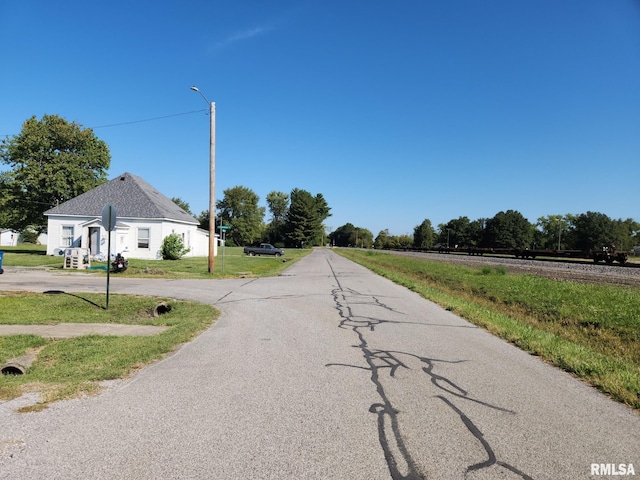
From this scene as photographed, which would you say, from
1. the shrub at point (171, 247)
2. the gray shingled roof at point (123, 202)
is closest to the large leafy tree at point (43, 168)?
the gray shingled roof at point (123, 202)

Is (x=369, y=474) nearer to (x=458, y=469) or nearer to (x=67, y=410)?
(x=458, y=469)

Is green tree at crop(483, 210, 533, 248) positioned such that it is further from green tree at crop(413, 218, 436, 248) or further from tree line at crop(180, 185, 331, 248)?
tree line at crop(180, 185, 331, 248)

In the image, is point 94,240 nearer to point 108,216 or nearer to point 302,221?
point 108,216

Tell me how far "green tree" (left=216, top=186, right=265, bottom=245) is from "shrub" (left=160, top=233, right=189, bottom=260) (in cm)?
7349

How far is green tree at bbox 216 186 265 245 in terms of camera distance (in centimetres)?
10662

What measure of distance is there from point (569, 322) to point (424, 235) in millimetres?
156572

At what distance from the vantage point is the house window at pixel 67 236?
3222 cm

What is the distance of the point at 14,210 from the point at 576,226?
399 feet

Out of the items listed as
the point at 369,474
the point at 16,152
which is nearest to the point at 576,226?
the point at 16,152

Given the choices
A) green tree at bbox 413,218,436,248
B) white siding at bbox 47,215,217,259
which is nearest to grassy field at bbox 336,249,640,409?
white siding at bbox 47,215,217,259

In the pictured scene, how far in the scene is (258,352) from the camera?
22.7ft

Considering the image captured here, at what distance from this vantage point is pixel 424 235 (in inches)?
6501

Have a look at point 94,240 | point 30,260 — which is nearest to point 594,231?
point 94,240

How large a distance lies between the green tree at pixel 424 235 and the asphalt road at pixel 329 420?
157 metres
